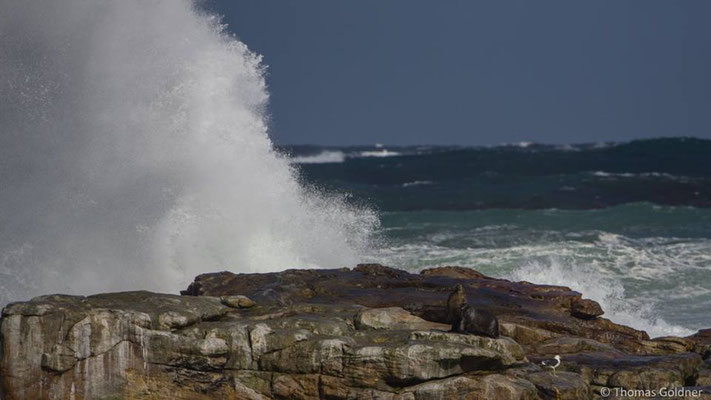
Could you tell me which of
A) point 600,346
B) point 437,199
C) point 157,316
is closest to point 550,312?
point 600,346

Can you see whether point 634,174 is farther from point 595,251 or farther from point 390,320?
point 390,320

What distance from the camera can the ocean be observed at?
72.7ft

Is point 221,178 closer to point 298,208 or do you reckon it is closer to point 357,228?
point 298,208

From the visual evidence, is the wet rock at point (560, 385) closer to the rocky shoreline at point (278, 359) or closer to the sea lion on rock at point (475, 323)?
the rocky shoreline at point (278, 359)

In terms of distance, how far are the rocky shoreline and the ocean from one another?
6.62 metres

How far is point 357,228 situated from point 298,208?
1.97m

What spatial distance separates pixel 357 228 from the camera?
23734 mm

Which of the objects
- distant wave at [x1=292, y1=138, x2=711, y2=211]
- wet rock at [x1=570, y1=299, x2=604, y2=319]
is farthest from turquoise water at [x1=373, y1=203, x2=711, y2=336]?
wet rock at [x1=570, y1=299, x2=604, y2=319]

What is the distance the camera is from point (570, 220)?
32656 mm

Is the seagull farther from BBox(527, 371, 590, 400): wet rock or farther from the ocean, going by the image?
the ocean

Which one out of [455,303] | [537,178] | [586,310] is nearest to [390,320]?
[455,303]

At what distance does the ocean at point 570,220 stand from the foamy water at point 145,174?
10.5 feet

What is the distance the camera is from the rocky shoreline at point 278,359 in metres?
11.7

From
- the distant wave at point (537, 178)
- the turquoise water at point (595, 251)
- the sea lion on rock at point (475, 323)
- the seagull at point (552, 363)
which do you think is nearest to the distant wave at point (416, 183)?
the distant wave at point (537, 178)
